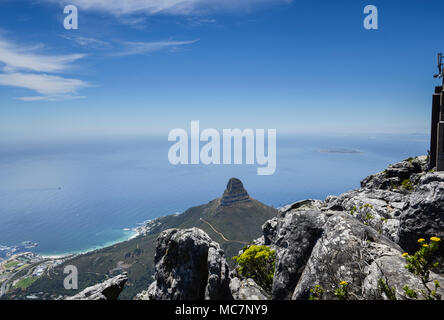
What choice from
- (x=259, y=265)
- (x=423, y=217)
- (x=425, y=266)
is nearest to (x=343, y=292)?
(x=425, y=266)

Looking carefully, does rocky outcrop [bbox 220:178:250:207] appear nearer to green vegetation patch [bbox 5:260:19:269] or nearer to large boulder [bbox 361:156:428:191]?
green vegetation patch [bbox 5:260:19:269]

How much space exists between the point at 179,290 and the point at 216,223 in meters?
151

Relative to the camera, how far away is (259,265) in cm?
1440

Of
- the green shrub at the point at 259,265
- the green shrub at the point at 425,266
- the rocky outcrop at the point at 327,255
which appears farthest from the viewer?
the green shrub at the point at 259,265

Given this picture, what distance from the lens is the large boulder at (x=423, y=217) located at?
7.65 metres

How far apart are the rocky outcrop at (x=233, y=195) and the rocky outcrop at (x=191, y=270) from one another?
169m

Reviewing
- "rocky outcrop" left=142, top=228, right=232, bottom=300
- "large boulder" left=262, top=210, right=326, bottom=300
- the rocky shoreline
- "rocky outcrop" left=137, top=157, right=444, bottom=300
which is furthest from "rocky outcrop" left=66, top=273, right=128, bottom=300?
"large boulder" left=262, top=210, right=326, bottom=300

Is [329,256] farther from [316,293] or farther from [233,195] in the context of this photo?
[233,195]

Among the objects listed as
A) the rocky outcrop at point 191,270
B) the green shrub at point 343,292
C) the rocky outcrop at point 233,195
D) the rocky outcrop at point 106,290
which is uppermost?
the green shrub at point 343,292

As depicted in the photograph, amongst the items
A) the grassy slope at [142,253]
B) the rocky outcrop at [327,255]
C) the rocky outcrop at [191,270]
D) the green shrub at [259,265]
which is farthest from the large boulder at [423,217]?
the grassy slope at [142,253]

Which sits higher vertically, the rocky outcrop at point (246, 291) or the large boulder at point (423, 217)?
the large boulder at point (423, 217)

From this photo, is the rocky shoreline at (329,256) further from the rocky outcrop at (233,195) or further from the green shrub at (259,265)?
the rocky outcrop at (233,195)

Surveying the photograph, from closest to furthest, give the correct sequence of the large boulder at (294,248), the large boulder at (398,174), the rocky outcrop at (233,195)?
1. the large boulder at (294,248)
2. the large boulder at (398,174)
3. the rocky outcrop at (233,195)
